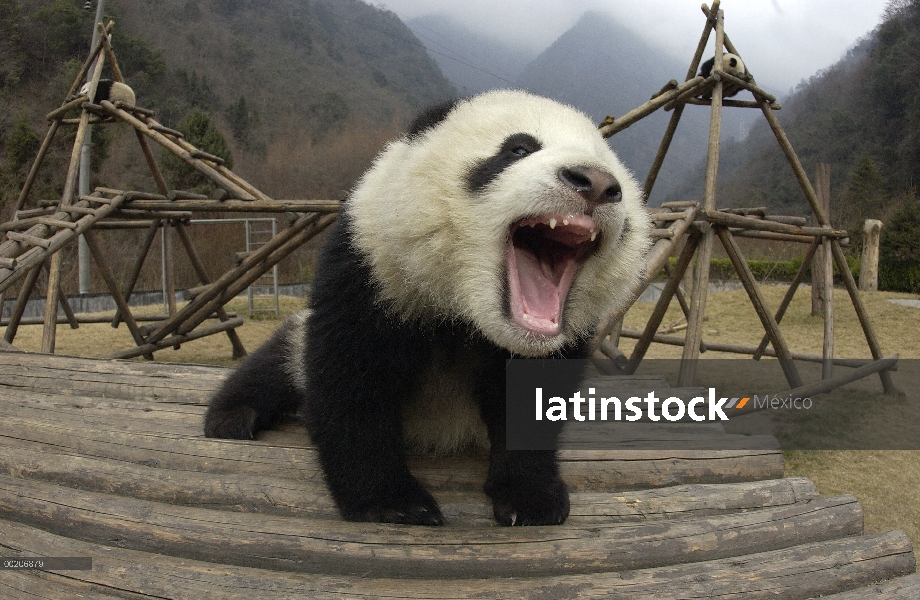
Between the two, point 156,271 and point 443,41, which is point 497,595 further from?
point 443,41

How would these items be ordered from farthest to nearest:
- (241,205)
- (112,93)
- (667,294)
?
1. (112,93)
2. (241,205)
3. (667,294)

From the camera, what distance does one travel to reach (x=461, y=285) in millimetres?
1755

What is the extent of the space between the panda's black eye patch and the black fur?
1.51 feet

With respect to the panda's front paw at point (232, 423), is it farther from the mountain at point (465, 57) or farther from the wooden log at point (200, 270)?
the mountain at point (465, 57)

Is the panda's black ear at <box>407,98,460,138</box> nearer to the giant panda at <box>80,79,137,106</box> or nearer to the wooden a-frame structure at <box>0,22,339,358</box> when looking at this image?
the wooden a-frame structure at <box>0,22,339,358</box>

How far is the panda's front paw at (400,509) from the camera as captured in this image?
1.99 metres

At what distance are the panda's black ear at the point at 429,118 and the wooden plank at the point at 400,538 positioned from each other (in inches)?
51.1

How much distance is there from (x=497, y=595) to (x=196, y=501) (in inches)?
46.5

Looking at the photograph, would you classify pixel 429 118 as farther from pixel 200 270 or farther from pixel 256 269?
pixel 200 270

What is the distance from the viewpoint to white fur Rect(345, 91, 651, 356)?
5.50ft

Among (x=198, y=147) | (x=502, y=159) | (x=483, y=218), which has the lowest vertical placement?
(x=198, y=147)

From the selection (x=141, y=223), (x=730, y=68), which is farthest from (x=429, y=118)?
(x=141, y=223)

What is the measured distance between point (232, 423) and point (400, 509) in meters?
1.06

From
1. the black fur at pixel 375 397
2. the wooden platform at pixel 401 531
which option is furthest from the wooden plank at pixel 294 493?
the black fur at pixel 375 397
